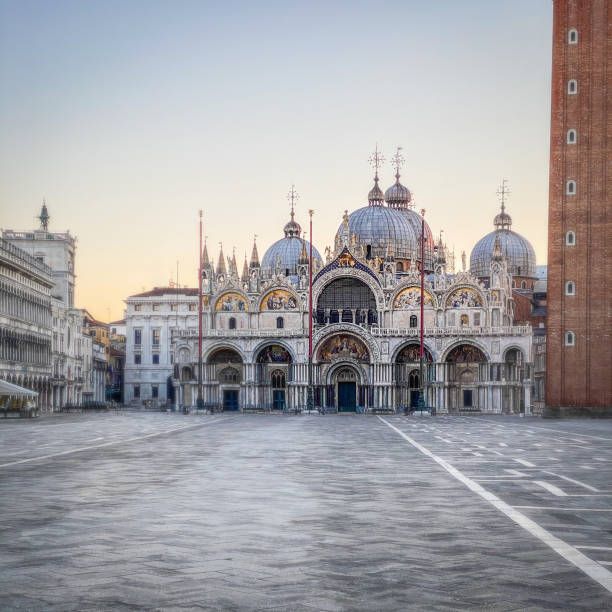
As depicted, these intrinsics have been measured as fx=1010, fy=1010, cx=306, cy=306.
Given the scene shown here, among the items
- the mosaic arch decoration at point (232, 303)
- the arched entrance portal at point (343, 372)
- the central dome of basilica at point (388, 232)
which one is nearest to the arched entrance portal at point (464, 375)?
the arched entrance portal at point (343, 372)

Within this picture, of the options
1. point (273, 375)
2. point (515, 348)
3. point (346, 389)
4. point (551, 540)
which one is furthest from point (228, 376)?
point (551, 540)

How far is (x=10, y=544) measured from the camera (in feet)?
38.8

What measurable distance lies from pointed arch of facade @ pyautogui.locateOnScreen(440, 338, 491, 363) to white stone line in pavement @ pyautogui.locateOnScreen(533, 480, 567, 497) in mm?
69240

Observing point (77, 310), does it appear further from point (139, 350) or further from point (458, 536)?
point (458, 536)

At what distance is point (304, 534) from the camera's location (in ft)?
41.7

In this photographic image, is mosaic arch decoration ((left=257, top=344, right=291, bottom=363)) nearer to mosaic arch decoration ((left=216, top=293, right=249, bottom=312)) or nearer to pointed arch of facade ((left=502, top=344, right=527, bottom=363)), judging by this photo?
mosaic arch decoration ((left=216, top=293, right=249, bottom=312))

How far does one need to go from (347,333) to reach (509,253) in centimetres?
3382

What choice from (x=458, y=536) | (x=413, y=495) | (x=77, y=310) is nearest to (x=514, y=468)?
(x=413, y=495)

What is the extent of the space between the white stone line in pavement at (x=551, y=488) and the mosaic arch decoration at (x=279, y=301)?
251ft

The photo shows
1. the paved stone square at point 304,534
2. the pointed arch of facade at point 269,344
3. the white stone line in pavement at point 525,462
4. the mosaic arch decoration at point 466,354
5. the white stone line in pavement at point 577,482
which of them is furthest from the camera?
the pointed arch of facade at point 269,344

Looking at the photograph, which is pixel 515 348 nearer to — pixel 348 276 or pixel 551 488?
pixel 348 276

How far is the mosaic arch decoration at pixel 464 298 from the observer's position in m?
92.5

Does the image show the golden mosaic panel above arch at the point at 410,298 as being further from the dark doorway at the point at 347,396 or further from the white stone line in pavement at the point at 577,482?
the white stone line in pavement at the point at 577,482

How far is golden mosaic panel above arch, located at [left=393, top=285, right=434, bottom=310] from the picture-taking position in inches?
3695
